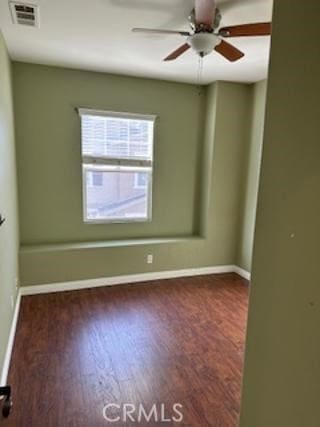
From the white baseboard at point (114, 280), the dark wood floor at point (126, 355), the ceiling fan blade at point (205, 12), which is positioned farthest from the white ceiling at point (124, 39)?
the dark wood floor at point (126, 355)

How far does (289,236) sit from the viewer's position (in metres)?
0.93

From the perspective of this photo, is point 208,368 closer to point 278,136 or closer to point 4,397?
point 4,397

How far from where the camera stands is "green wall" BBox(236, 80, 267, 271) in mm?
4266

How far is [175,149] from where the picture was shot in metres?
4.51

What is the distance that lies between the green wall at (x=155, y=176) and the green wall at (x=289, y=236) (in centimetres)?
318

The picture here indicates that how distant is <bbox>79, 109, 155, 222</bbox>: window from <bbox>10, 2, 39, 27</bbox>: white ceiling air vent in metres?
1.45

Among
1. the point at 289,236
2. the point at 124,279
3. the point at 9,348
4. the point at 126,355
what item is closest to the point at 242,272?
the point at 124,279

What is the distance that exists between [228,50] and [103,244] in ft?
8.91

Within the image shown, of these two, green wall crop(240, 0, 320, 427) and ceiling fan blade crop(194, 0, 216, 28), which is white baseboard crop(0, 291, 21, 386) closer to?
green wall crop(240, 0, 320, 427)

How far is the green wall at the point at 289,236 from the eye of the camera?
0.83 m

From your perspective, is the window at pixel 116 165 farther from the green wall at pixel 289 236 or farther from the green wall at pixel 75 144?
the green wall at pixel 289 236

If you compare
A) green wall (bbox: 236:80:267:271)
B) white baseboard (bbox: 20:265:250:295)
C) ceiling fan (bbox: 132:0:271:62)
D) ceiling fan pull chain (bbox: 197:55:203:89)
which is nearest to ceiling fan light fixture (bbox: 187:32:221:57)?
ceiling fan (bbox: 132:0:271:62)

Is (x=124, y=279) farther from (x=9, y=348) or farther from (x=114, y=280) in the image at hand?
(x=9, y=348)

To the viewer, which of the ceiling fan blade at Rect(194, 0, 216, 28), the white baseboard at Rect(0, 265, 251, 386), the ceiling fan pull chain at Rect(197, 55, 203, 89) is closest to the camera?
the ceiling fan blade at Rect(194, 0, 216, 28)
